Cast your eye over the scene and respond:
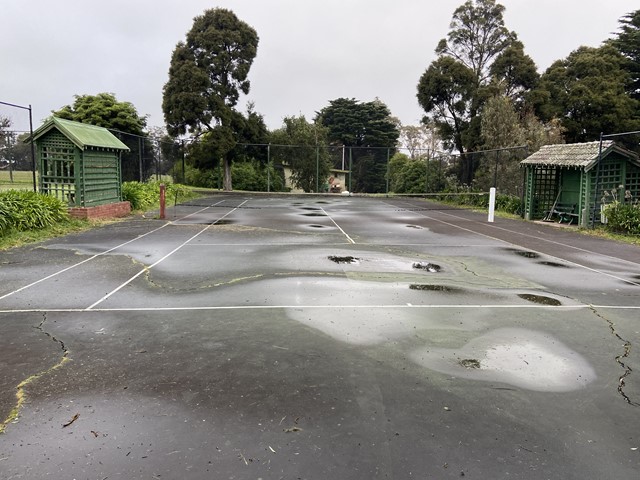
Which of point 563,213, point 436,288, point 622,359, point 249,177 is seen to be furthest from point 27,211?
point 249,177

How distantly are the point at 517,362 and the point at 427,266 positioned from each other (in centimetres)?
459

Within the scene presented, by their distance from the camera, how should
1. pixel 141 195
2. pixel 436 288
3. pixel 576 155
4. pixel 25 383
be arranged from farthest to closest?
pixel 141 195 < pixel 576 155 < pixel 436 288 < pixel 25 383

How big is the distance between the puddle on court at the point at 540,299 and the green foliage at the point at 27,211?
1057 centimetres

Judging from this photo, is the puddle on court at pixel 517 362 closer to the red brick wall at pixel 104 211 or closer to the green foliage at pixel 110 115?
the red brick wall at pixel 104 211

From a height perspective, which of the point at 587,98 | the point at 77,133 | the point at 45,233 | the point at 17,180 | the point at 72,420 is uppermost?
the point at 587,98

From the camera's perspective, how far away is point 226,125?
31.2 m

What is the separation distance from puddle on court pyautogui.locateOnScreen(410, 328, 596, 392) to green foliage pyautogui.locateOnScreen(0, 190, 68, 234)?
10.3 metres

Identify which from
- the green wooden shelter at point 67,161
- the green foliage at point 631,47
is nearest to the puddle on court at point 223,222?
the green wooden shelter at point 67,161

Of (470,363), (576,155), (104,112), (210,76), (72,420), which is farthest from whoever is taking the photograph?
(210,76)

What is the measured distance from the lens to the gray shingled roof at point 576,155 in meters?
14.6

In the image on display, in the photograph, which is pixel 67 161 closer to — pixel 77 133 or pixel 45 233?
pixel 77 133

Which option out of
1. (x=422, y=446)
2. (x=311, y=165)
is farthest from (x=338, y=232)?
(x=311, y=165)

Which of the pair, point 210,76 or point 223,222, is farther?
point 210,76

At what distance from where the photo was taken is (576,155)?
623 inches
